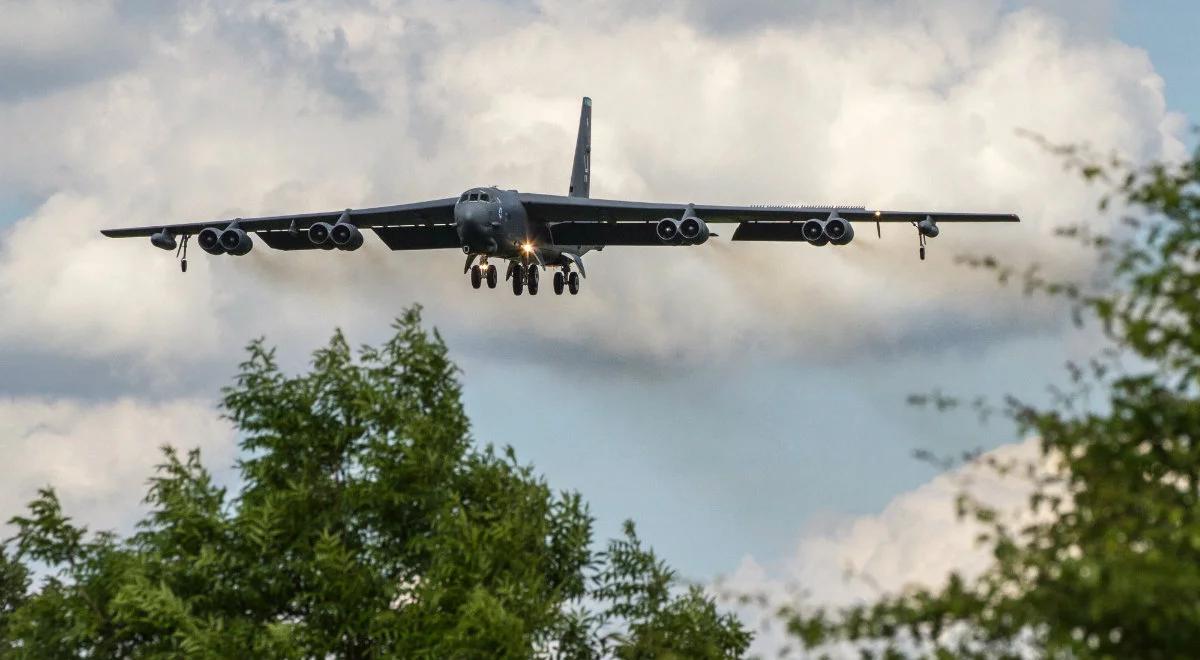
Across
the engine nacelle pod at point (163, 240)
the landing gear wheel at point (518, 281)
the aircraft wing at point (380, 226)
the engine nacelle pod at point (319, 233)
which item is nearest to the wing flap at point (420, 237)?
the aircraft wing at point (380, 226)

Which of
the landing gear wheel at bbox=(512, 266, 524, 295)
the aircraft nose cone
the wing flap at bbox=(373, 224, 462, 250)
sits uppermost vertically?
the wing flap at bbox=(373, 224, 462, 250)

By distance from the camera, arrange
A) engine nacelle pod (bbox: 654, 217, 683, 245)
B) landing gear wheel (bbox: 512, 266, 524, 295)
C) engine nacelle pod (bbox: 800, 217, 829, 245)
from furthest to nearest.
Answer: landing gear wheel (bbox: 512, 266, 524, 295) < engine nacelle pod (bbox: 654, 217, 683, 245) < engine nacelle pod (bbox: 800, 217, 829, 245)

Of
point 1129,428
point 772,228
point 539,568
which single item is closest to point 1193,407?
point 1129,428

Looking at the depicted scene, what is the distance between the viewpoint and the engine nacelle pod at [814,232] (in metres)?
57.2

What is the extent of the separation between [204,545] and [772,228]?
3974 centimetres

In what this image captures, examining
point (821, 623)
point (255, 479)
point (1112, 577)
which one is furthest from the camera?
point (255, 479)

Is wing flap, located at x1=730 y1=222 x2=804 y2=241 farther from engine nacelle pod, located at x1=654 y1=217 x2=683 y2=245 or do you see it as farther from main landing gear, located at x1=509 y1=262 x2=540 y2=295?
main landing gear, located at x1=509 y1=262 x2=540 y2=295

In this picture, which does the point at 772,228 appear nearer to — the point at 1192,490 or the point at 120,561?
the point at 120,561

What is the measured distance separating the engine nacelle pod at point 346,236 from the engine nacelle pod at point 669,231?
10881mm

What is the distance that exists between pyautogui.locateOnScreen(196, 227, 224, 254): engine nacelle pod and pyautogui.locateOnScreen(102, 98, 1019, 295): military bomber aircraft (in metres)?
0.04

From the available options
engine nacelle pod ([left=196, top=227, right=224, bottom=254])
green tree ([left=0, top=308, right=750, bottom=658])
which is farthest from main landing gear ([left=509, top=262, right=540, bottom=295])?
green tree ([left=0, top=308, right=750, bottom=658])

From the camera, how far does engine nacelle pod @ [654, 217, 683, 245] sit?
5822cm

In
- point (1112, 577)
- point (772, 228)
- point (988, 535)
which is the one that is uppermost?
point (772, 228)

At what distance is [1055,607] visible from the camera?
9438mm
